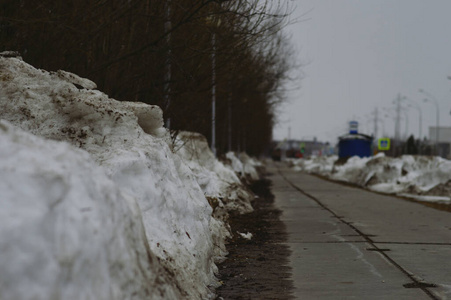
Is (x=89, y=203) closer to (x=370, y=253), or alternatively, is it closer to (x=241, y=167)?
(x=370, y=253)

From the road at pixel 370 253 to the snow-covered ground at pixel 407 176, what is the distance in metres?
6.47

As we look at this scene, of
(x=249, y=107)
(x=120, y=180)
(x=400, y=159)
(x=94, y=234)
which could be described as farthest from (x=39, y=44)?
(x=249, y=107)

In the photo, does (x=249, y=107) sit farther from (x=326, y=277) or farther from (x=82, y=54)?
(x=326, y=277)

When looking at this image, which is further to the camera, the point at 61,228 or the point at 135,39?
the point at 135,39

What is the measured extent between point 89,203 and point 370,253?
5.89m

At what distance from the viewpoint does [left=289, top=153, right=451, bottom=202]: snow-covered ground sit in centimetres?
2242

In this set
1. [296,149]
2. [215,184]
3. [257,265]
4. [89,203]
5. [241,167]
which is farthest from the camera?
[296,149]

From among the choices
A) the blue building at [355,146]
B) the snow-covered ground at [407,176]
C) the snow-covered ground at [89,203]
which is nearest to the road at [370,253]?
the snow-covered ground at [89,203]

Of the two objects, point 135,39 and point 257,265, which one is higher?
point 135,39

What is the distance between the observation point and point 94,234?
12.3 feet

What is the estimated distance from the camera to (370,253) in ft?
29.7

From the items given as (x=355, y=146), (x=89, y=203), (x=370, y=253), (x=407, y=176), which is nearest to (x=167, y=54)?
(x=370, y=253)

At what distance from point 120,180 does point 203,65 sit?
6.47 meters

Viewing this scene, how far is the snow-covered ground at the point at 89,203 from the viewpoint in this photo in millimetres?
3461
